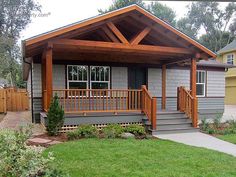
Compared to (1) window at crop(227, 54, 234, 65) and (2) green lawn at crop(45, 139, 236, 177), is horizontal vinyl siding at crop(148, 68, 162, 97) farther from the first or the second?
(1) window at crop(227, 54, 234, 65)

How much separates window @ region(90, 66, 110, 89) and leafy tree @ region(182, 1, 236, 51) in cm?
3610

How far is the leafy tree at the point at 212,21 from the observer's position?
42.5 metres

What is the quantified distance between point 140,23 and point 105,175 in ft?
21.3

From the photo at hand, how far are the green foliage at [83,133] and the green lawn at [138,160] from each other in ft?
2.33

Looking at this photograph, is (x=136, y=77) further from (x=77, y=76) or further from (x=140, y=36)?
(x=140, y=36)

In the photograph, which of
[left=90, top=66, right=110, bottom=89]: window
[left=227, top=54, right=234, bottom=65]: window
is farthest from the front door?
[left=227, top=54, right=234, bottom=65]: window

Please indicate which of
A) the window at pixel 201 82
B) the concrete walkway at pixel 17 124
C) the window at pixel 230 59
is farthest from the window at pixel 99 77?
the window at pixel 230 59

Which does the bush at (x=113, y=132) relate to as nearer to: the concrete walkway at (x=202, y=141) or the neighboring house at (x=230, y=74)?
the concrete walkway at (x=202, y=141)

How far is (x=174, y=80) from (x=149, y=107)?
15.3 ft

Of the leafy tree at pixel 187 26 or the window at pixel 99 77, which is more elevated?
the leafy tree at pixel 187 26

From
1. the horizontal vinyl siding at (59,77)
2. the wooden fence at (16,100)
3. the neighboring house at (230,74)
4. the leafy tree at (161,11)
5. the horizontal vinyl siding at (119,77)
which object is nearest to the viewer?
the horizontal vinyl siding at (59,77)

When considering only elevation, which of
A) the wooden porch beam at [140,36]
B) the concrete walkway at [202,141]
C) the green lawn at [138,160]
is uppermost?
the wooden porch beam at [140,36]

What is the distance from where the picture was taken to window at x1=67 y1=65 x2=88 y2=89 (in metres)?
10.9

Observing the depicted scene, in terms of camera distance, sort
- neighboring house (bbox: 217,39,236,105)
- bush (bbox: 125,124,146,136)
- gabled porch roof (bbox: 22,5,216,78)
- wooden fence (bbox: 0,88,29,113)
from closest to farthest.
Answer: gabled porch roof (bbox: 22,5,216,78) → bush (bbox: 125,124,146,136) → wooden fence (bbox: 0,88,29,113) → neighboring house (bbox: 217,39,236,105)
